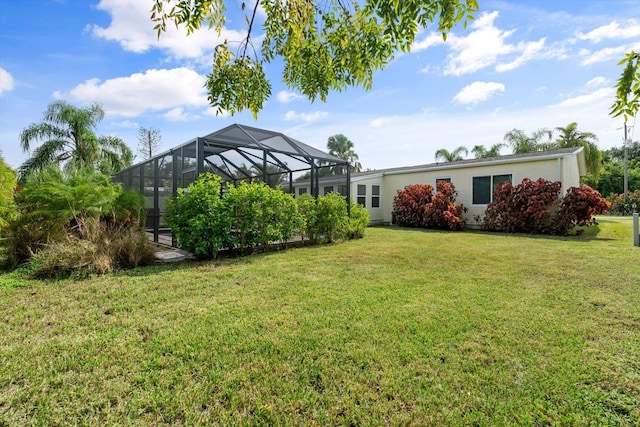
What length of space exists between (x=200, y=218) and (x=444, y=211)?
388 inches

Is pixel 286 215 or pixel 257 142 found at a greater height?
pixel 257 142

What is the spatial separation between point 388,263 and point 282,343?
140 inches

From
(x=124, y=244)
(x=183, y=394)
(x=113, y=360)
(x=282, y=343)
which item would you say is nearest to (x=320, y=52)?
(x=282, y=343)

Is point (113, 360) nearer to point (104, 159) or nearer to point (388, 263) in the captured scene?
point (388, 263)

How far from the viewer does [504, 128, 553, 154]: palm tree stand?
2130 cm

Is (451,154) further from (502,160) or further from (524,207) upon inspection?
(524,207)

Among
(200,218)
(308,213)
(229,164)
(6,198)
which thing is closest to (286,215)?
(308,213)

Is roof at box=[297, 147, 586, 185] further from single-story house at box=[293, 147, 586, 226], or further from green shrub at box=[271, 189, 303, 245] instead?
green shrub at box=[271, 189, 303, 245]

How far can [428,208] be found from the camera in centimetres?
1246

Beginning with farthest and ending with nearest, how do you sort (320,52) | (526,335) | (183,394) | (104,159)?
1. (104,159)
2. (526,335)
3. (320,52)
4. (183,394)

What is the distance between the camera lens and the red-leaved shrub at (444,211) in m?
12.0

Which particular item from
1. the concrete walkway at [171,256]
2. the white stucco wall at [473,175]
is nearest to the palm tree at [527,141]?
the white stucco wall at [473,175]

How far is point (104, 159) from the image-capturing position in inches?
618

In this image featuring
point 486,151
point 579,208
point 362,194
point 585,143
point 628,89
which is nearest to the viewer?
point 628,89
